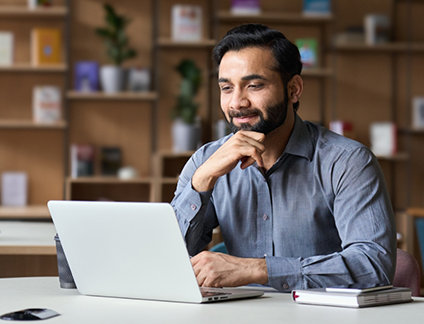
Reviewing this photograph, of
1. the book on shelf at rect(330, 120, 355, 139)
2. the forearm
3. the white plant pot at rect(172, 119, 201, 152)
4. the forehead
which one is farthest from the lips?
the book on shelf at rect(330, 120, 355, 139)

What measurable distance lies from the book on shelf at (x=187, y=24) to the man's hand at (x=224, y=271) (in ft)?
11.1

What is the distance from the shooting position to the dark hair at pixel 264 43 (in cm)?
165

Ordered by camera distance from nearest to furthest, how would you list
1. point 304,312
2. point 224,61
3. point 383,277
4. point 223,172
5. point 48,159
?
point 304,312 < point 383,277 < point 223,172 < point 224,61 < point 48,159

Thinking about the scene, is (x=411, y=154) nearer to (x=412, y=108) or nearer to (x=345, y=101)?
(x=412, y=108)

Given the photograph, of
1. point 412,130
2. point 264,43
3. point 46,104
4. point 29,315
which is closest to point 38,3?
point 46,104

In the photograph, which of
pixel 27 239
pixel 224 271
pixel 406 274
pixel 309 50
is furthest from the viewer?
pixel 309 50

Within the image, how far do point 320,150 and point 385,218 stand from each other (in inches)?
10.9

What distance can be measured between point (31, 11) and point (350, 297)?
12.6 ft

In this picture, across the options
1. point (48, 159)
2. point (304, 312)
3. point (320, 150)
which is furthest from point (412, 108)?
point (304, 312)

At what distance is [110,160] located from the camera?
14.8 ft

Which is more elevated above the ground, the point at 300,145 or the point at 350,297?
the point at 300,145

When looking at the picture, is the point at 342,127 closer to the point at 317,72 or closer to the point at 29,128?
the point at 317,72

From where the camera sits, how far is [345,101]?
475 cm

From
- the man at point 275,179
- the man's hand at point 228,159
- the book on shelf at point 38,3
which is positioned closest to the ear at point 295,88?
the man at point 275,179
